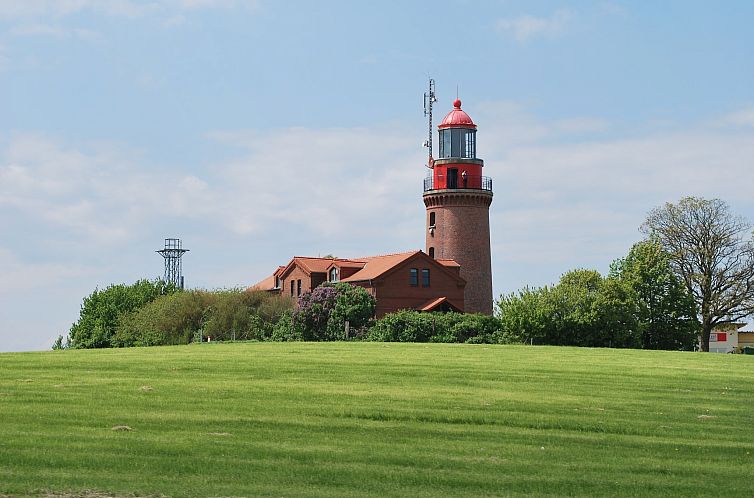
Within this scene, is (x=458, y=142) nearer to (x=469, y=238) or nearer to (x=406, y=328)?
(x=469, y=238)

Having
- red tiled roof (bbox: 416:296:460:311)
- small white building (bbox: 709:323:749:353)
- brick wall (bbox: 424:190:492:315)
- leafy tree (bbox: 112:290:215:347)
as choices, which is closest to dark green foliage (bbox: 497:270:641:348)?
red tiled roof (bbox: 416:296:460:311)

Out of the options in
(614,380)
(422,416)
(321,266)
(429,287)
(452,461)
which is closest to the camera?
(452,461)

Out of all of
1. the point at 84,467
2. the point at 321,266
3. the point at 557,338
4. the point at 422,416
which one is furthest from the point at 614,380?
the point at 321,266

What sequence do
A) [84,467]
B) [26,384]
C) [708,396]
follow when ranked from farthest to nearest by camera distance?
[708,396] → [26,384] → [84,467]

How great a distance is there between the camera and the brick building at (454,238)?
8450 centimetres

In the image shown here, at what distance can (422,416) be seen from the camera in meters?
22.1

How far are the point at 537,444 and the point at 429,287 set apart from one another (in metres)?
64.3

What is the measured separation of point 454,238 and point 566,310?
65.6 ft

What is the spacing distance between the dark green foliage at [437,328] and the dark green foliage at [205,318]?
12.4 metres

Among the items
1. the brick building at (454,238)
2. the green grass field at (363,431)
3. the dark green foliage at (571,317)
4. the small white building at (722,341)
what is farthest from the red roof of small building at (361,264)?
the green grass field at (363,431)

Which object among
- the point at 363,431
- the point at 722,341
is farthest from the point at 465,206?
the point at 363,431

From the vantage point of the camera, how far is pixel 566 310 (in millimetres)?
68625

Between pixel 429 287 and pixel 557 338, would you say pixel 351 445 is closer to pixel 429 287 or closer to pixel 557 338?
pixel 557 338

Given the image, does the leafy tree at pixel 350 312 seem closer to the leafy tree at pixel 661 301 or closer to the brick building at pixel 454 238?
the brick building at pixel 454 238
